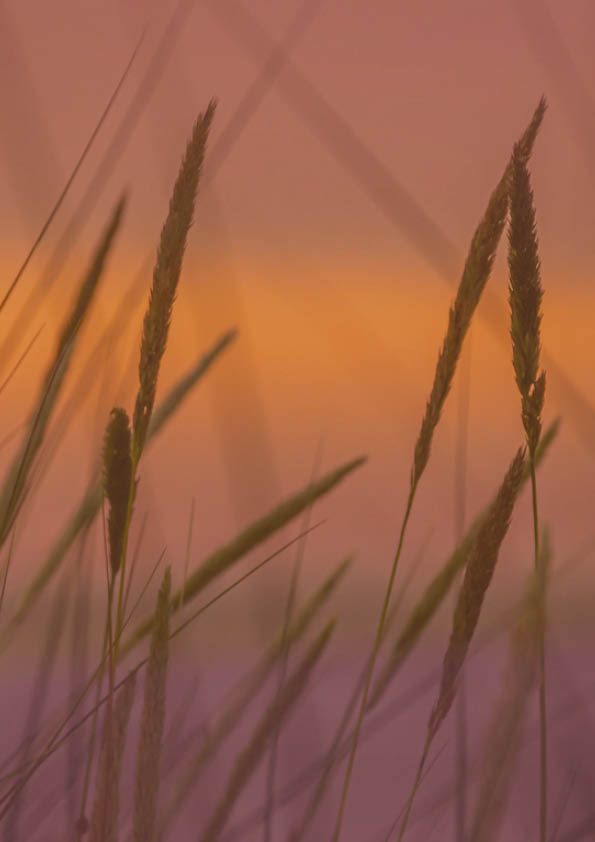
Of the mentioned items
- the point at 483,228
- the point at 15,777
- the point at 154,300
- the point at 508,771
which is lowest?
the point at 15,777

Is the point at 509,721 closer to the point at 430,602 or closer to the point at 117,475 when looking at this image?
the point at 430,602

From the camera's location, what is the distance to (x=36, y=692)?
2.42 feet

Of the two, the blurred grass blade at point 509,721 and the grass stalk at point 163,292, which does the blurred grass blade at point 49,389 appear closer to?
the grass stalk at point 163,292

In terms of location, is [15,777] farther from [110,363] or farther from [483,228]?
[483,228]

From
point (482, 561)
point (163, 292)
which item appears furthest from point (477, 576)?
point (163, 292)

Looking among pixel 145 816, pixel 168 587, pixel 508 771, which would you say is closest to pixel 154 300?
pixel 168 587

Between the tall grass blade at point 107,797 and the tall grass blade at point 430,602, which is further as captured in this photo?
the tall grass blade at point 430,602

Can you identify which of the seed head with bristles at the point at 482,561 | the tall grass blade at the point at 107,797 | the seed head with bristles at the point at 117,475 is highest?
the seed head with bristles at the point at 482,561

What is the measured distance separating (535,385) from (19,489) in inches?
11.2

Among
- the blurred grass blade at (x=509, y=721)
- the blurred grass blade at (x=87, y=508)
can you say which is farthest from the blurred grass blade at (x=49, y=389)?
the blurred grass blade at (x=509, y=721)

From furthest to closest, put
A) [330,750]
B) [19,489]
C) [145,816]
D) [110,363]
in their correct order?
[110,363] → [330,750] → [19,489] → [145,816]

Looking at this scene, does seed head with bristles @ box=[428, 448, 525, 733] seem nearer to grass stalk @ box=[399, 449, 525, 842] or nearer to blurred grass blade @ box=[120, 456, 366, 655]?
grass stalk @ box=[399, 449, 525, 842]

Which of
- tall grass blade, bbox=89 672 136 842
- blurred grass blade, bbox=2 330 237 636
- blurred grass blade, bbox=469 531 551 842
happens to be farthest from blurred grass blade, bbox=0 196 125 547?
blurred grass blade, bbox=469 531 551 842

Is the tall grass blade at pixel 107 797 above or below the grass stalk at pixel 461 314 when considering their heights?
below
